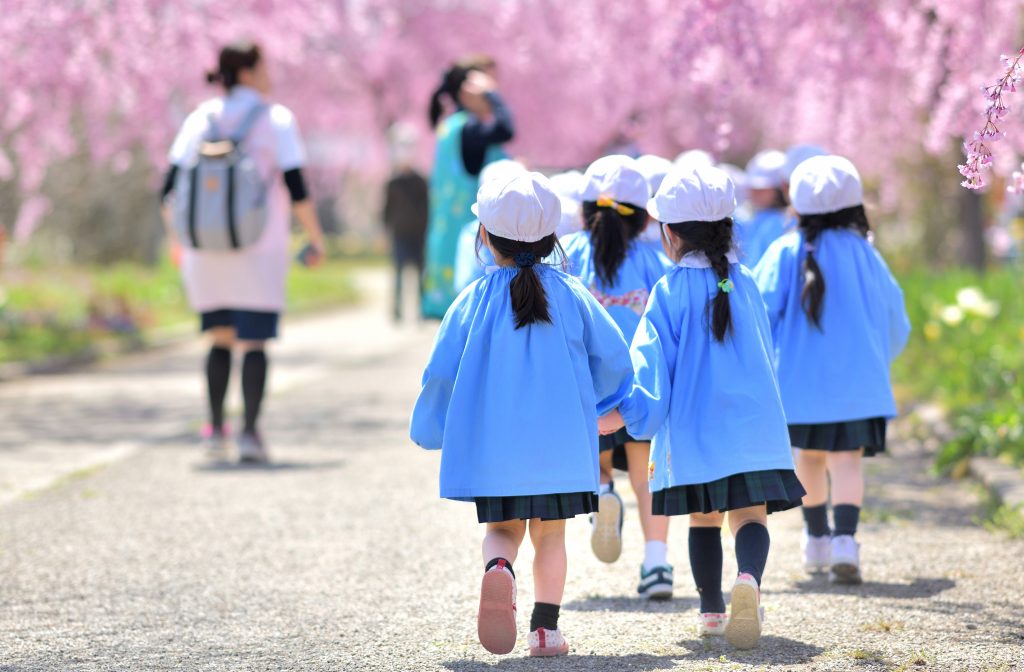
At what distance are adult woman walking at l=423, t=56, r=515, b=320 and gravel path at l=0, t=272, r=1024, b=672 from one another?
2.97 ft

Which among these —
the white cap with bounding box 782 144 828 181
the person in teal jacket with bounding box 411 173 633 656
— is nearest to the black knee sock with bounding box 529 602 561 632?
the person in teal jacket with bounding box 411 173 633 656

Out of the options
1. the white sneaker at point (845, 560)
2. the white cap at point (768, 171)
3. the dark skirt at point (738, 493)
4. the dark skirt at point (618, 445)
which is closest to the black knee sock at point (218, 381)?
the white cap at point (768, 171)

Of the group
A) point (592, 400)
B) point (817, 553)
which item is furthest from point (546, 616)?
point (817, 553)

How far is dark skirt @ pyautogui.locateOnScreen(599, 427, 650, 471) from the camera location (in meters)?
5.18

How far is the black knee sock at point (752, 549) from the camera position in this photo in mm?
4234

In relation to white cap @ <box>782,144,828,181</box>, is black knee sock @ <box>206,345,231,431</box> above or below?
below

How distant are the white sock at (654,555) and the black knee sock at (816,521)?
600 mm

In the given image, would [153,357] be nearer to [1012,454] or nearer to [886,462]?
[886,462]

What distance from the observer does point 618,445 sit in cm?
536

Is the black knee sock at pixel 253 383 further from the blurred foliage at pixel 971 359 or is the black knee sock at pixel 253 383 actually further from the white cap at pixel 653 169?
the blurred foliage at pixel 971 359

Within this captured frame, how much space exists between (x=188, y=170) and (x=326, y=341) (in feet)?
28.2

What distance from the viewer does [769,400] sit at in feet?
14.2

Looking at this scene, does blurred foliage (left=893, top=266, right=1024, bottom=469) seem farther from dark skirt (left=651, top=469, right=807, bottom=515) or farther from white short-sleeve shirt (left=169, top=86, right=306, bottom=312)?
white short-sleeve shirt (left=169, top=86, right=306, bottom=312)

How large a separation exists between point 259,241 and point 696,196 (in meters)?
3.75
